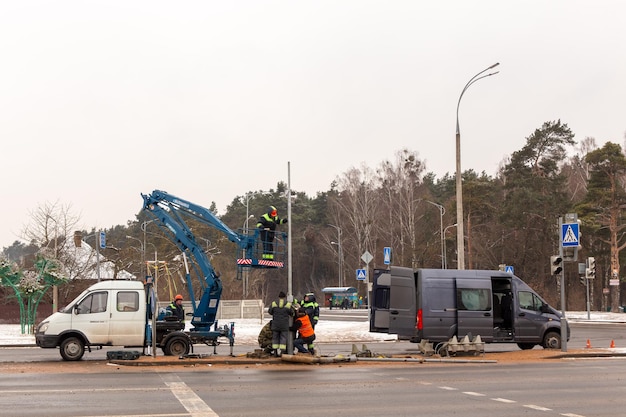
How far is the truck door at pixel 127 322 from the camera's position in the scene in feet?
70.5

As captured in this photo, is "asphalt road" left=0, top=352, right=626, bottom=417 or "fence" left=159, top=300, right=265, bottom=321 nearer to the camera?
"asphalt road" left=0, top=352, right=626, bottom=417

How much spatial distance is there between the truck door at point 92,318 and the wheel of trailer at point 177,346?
1.62 m

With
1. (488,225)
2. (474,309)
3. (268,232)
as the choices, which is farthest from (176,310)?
(488,225)

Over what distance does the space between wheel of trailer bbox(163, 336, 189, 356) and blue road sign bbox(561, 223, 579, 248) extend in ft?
37.6

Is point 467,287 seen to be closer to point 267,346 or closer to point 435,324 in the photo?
point 435,324

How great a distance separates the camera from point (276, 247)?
24.4 meters

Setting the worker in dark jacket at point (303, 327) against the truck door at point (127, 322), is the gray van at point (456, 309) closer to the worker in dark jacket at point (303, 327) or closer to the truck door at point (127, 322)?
the worker in dark jacket at point (303, 327)

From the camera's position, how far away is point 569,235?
24.1m

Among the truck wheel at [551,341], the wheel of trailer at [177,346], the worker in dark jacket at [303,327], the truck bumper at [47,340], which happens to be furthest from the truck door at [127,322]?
the truck wheel at [551,341]

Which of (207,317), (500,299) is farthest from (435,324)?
(207,317)

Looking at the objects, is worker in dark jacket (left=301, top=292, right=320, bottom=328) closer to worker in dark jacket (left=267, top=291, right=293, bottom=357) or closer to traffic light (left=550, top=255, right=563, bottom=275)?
worker in dark jacket (left=267, top=291, right=293, bottom=357)

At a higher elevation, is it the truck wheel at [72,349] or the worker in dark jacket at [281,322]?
the worker in dark jacket at [281,322]

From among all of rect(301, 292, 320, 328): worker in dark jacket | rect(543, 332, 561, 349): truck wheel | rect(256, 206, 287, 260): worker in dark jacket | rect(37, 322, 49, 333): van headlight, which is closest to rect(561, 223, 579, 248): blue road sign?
rect(543, 332, 561, 349): truck wheel

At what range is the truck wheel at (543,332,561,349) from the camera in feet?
79.6
